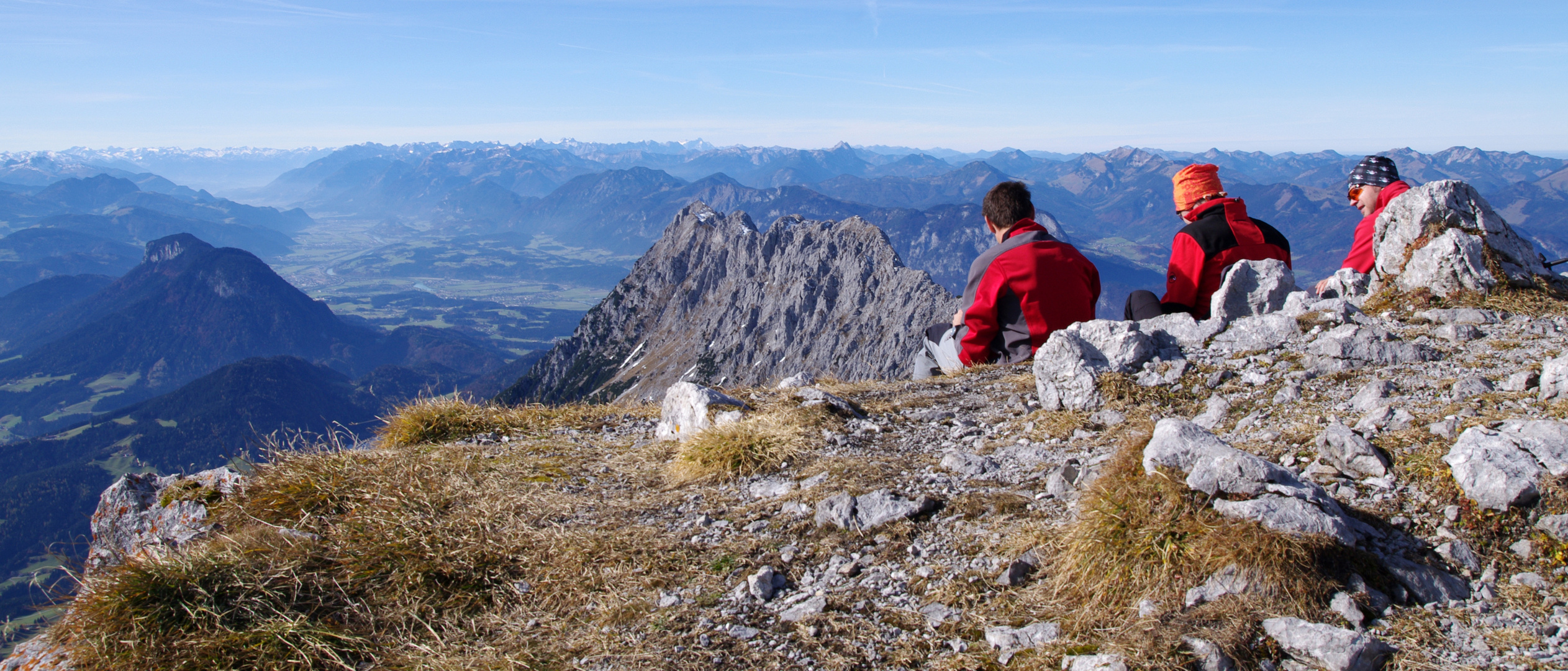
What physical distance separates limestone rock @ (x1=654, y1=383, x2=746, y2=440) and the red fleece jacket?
9.33m

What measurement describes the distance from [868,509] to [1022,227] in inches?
213

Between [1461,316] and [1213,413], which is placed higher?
[1461,316]

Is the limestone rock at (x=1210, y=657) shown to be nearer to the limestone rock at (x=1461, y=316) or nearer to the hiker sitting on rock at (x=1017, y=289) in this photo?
the hiker sitting on rock at (x=1017, y=289)

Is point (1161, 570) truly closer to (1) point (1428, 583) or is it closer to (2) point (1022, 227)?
(1) point (1428, 583)

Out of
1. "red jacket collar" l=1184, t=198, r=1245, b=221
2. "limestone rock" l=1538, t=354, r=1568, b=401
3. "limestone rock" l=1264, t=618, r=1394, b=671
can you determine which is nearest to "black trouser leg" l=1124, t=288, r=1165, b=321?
"red jacket collar" l=1184, t=198, r=1245, b=221

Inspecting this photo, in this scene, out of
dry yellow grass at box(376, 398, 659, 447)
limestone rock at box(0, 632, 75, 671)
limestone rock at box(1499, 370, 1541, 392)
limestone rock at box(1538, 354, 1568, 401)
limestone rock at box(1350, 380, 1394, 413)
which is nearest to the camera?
limestone rock at box(0, 632, 75, 671)

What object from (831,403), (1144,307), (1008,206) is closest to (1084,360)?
(1008,206)

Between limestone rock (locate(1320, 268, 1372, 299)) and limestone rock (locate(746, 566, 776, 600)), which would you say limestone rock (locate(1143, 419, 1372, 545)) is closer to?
limestone rock (locate(746, 566, 776, 600))

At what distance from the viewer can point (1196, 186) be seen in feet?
33.0

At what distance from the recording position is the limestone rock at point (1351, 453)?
16.5 feet

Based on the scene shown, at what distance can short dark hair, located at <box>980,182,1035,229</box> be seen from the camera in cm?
990

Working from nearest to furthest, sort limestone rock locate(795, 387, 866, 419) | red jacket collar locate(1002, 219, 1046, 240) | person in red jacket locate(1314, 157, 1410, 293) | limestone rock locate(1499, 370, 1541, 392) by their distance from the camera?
limestone rock locate(1499, 370, 1541, 392), limestone rock locate(795, 387, 866, 419), red jacket collar locate(1002, 219, 1046, 240), person in red jacket locate(1314, 157, 1410, 293)

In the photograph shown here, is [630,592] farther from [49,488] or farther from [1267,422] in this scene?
[49,488]

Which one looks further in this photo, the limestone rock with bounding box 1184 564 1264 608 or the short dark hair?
the short dark hair
